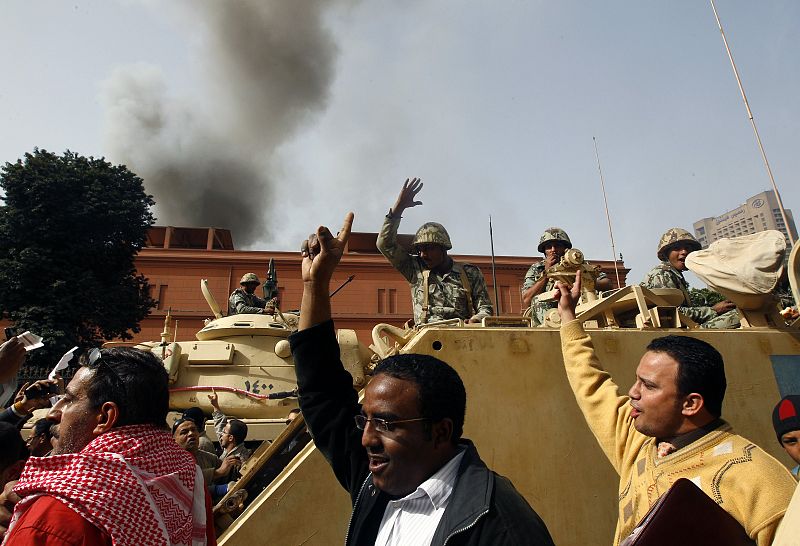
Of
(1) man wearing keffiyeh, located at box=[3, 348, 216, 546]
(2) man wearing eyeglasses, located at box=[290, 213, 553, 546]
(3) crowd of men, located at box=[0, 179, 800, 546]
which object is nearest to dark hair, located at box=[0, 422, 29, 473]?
(3) crowd of men, located at box=[0, 179, 800, 546]

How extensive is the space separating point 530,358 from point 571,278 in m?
0.84

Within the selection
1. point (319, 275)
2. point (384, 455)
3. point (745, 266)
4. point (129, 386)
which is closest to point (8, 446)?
point (129, 386)

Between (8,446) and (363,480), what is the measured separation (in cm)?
176

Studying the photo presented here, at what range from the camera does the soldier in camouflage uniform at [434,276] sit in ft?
16.5

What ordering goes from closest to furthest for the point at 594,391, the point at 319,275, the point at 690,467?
the point at 690,467, the point at 319,275, the point at 594,391

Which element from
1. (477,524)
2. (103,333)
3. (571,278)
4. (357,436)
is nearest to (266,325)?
(571,278)

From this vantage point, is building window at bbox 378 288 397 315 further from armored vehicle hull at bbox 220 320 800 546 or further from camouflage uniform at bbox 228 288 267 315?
armored vehicle hull at bbox 220 320 800 546

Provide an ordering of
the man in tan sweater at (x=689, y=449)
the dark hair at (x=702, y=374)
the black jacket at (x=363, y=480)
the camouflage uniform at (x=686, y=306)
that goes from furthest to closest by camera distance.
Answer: the camouflage uniform at (x=686, y=306), the dark hair at (x=702, y=374), the man in tan sweater at (x=689, y=449), the black jacket at (x=363, y=480)

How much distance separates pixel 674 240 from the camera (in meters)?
5.61

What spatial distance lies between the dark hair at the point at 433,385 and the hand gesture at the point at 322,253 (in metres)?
0.51

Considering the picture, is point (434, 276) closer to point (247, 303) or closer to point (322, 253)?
point (322, 253)

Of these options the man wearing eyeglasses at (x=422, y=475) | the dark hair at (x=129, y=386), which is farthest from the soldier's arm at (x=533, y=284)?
the dark hair at (x=129, y=386)

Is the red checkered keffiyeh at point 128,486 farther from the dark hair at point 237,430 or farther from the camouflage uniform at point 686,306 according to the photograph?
the dark hair at point 237,430

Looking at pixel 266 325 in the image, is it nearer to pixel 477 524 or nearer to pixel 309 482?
pixel 309 482
